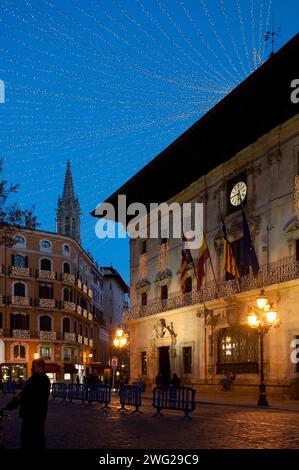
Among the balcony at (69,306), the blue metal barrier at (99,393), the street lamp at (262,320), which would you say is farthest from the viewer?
the balcony at (69,306)

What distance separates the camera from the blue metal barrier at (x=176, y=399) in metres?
20.2

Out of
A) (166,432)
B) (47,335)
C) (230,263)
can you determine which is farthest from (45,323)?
(166,432)

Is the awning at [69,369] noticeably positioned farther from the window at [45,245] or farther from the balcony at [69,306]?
the window at [45,245]

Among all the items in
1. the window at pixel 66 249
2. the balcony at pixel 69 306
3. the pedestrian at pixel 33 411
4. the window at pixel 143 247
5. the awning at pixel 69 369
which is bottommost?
the awning at pixel 69 369

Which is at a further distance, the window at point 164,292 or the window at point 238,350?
the window at point 164,292

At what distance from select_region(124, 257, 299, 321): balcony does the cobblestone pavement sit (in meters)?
11.7

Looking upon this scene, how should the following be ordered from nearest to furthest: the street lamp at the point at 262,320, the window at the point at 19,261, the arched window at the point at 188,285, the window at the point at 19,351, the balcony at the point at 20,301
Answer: the street lamp at the point at 262,320 → the arched window at the point at 188,285 → the window at the point at 19,351 → the balcony at the point at 20,301 → the window at the point at 19,261

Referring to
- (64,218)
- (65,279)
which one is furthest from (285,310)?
(64,218)

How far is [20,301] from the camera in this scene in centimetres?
6700

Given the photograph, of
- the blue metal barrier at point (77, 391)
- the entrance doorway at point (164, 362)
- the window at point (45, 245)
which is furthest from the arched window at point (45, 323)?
the blue metal barrier at point (77, 391)

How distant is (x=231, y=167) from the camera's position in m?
37.9

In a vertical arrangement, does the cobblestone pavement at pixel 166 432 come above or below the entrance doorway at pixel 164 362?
above

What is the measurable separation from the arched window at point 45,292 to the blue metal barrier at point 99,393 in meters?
41.1

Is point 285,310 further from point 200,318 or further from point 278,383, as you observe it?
point 200,318
